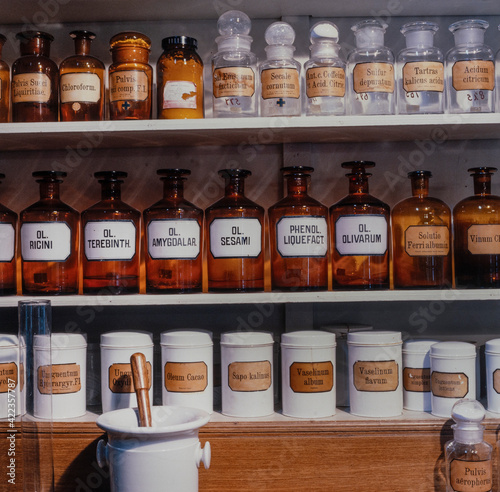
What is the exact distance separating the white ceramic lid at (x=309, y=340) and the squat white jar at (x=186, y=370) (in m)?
0.17

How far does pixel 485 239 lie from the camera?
1.26 metres

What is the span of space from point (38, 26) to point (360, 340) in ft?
3.59

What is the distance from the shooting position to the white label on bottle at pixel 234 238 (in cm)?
125

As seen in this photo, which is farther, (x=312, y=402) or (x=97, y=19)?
(x=97, y=19)

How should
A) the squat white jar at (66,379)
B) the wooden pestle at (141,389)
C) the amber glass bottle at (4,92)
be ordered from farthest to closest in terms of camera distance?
1. the amber glass bottle at (4,92)
2. the squat white jar at (66,379)
3. the wooden pestle at (141,389)

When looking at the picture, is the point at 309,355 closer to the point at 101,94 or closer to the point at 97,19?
the point at 101,94

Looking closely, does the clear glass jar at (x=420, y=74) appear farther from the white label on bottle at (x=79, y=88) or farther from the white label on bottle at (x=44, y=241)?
the white label on bottle at (x=44, y=241)

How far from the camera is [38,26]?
1.51 meters

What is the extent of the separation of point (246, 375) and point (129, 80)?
66cm

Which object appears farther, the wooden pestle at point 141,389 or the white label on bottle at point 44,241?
the white label on bottle at point 44,241

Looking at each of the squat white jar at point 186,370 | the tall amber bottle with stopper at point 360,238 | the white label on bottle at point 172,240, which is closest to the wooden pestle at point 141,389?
the squat white jar at point 186,370

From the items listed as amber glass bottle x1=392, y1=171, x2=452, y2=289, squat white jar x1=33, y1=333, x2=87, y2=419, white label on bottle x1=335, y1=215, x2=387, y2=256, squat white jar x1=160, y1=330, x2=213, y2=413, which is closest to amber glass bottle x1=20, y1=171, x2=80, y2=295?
squat white jar x1=33, y1=333, x2=87, y2=419

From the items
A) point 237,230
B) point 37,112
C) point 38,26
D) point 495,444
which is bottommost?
point 495,444

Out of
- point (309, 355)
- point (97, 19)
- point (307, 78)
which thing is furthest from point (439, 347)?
point (97, 19)
